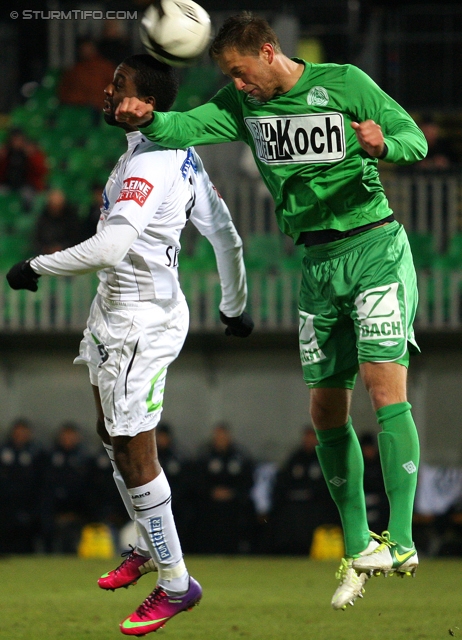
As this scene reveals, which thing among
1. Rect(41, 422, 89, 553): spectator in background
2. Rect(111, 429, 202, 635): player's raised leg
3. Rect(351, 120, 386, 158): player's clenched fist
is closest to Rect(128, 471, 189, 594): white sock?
Rect(111, 429, 202, 635): player's raised leg

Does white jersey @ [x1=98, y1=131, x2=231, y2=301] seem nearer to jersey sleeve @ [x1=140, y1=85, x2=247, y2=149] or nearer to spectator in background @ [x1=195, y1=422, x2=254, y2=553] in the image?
jersey sleeve @ [x1=140, y1=85, x2=247, y2=149]

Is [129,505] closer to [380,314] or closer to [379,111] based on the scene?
[380,314]

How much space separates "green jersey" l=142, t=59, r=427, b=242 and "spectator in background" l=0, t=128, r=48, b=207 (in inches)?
374

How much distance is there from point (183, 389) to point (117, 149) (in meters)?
3.49

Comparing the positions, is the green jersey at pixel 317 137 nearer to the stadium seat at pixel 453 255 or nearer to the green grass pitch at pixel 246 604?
the green grass pitch at pixel 246 604

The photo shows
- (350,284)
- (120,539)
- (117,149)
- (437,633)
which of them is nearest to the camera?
(350,284)

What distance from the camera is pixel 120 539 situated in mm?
12656

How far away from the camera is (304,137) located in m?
5.18

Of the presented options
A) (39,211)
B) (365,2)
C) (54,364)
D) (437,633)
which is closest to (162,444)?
(54,364)

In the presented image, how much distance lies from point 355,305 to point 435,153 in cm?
999

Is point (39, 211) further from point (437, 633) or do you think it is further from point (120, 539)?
point (437, 633)

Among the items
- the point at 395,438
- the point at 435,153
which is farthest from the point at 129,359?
the point at 435,153

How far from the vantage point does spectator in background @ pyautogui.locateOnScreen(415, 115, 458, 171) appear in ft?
46.5

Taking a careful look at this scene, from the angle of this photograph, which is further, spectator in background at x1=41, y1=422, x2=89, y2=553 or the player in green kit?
spectator in background at x1=41, y1=422, x2=89, y2=553
